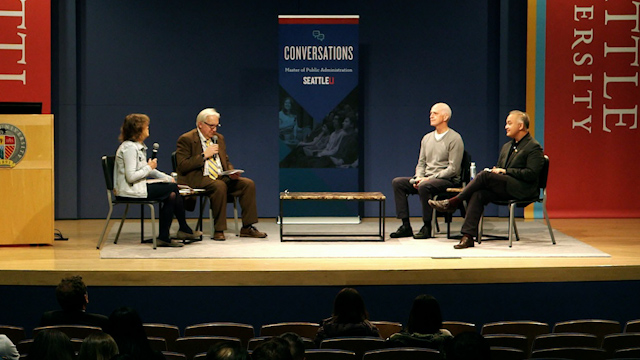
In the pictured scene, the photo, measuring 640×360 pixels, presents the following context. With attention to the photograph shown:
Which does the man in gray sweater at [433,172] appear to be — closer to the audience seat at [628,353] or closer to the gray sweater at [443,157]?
the gray sweater at [443,157]

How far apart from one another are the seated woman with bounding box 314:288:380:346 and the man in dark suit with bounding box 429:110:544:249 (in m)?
2.33

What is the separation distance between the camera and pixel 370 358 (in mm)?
3160

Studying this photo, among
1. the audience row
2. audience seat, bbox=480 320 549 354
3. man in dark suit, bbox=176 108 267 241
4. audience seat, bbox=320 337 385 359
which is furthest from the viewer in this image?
man in dark suit, bbox=176 108 267 241

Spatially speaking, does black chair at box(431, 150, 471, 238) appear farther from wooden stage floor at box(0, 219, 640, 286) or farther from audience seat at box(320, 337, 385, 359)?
audience seat at box(320, 337, 385, 359)

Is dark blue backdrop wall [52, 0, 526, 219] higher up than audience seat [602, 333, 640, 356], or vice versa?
dark blue backdrop wall [52, 0, 526, 219]

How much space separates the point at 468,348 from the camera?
2.79 metres

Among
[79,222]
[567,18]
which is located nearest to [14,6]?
[79,222]

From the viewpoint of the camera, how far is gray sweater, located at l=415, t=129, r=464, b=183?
675 centimetres

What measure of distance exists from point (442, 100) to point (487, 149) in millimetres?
689

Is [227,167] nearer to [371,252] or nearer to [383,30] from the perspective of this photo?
[371,252]

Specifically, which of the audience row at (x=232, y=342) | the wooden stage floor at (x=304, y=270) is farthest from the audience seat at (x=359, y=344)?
the wooden stage floor at (x=304, y=270)

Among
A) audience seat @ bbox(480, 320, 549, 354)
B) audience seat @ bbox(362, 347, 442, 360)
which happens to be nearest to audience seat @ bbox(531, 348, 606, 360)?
audience seat @ bbox(362, 347, 442, 360)

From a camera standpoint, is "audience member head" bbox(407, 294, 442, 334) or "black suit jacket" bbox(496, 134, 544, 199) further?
"black suit jacket" bbox(496, 134, 544, 199)

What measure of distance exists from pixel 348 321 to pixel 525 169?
2.77 meters
